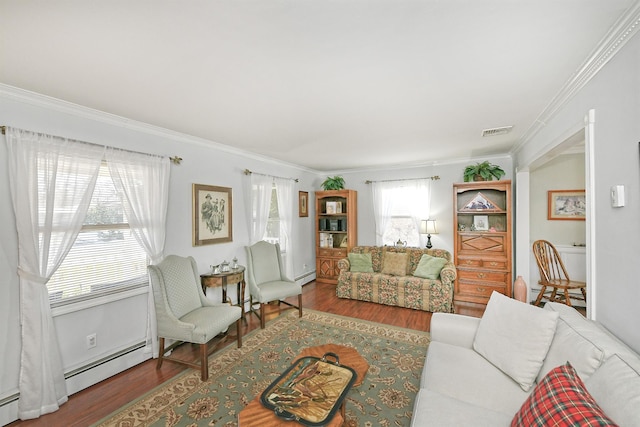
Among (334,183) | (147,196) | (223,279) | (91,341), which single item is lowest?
(91,341)

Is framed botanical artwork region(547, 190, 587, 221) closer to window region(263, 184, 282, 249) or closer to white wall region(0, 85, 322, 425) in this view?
window region(263, 184, 282, 249)

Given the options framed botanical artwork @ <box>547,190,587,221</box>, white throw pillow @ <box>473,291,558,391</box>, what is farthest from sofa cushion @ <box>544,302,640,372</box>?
framed botanical artwork @ <box>547,190,587,221</box>

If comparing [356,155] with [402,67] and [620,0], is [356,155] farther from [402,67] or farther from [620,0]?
[620,0]

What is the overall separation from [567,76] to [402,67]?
1.21 metres

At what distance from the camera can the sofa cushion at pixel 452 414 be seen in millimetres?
1277

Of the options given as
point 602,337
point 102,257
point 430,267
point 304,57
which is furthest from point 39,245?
point 430,267

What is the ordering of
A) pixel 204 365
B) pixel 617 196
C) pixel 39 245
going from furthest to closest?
pixel 204 365
pixel 39 245
pixel 617 196

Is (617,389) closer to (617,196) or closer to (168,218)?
(617,196)

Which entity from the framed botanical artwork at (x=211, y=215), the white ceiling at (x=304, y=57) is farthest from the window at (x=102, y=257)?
the white ceiling at (x=304, y=57)

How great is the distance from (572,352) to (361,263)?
3476 millimetres

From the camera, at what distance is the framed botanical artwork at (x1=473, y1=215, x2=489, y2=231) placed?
15.1 feet

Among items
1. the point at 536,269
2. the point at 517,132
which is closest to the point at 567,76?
the point at 517,132

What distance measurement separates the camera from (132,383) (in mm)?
2387

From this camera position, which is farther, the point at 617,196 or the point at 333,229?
the point at 333,229
